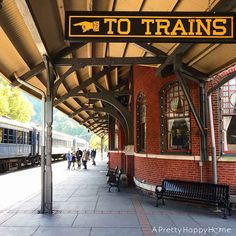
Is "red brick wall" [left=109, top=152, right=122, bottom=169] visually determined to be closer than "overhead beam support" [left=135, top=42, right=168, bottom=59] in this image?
No

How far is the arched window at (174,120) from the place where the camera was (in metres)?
10.3

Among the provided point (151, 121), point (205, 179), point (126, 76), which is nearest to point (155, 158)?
point (151, 121)

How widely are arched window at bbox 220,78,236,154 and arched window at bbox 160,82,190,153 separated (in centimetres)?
101

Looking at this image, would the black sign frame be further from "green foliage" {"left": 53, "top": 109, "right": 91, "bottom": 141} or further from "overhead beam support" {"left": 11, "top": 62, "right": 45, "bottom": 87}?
"green foliage" {"left": 53, "top": 109, "right": 91, "bottom": 141}

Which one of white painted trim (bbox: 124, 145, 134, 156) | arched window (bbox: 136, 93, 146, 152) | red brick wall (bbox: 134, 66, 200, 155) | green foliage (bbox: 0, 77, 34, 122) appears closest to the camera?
red brick wall (bbox: 134, 66, 200, 155)

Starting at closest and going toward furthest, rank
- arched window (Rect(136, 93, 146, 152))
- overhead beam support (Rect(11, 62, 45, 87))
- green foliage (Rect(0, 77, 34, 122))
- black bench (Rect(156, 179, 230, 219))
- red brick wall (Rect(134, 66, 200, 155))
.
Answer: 1. black bench (Rect(156, 179, 230, 219))
2. overhead beam support (Rect(11, 62, 45, 87))
3. red brick wall (Rect(134, 66, 200, 155))
4. arched window (Rect(136, 93, 146, 152))
5. green foliage (Rect(0, 77, 34, 122))

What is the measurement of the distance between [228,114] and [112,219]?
402 cm

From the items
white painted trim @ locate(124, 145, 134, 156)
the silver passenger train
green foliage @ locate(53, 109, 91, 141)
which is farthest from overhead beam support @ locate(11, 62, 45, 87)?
green foliage @ locate(53, 109, 91, 141)

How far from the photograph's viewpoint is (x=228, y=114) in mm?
9562

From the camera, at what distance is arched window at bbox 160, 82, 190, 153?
10.3 meters

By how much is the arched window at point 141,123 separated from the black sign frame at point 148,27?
7.88 m

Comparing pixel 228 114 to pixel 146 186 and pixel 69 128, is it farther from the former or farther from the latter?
pixel 69 128

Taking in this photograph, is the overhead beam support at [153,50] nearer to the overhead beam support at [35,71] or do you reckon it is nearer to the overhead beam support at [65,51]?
the overhead beam support at [65,51]

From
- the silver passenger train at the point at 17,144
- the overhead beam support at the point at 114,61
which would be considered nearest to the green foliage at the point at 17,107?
the silver passenger train at the point at 17,144
